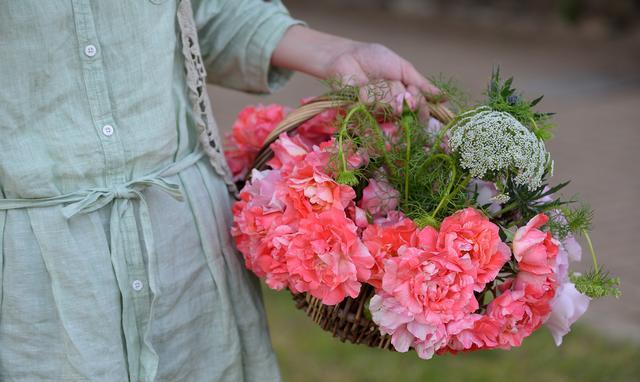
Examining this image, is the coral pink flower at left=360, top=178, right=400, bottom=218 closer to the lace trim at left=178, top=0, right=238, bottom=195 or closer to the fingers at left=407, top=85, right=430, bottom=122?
the fingers at left=407, top=85, right=430, bottom=122

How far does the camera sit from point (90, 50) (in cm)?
138

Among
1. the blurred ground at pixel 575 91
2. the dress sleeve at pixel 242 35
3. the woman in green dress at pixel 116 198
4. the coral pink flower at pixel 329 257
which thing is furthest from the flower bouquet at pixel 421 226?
the blurred ground at pixel 575 91

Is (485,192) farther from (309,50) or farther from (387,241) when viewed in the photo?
(309,50)

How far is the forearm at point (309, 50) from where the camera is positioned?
167cm

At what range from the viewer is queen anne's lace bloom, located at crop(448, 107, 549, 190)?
4.28 ft

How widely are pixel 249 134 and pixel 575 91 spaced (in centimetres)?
671

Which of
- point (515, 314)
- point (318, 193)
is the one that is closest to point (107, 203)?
point (318, 193)

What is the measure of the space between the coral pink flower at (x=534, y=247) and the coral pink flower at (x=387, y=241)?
0.56 feet

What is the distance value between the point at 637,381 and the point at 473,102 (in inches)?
92.1

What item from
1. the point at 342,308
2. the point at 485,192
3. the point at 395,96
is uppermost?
the point at 395,96

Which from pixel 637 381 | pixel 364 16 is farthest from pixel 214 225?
pixel 364 16

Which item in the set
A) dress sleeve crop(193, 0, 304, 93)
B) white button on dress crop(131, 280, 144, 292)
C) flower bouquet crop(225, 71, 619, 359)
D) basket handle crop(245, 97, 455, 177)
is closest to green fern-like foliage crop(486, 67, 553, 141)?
flower bouquet crop(225, 71, 619, 359)

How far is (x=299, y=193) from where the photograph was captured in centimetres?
142

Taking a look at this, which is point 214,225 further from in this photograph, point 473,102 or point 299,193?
point 473,102
